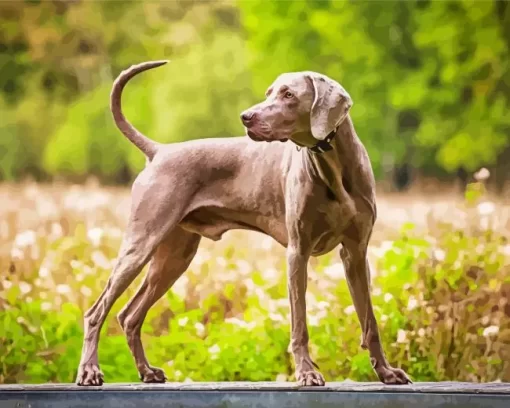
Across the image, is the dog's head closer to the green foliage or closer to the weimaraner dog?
the weimaraner dog

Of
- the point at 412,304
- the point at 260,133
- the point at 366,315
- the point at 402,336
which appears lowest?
the point at 402,336

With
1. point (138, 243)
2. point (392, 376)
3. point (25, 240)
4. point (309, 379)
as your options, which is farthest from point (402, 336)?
point (25, 240)

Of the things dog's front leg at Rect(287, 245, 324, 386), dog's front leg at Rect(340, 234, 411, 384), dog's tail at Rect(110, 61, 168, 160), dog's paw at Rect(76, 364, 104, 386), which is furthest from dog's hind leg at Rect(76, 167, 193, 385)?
dog's front leg at Rect(340, 234, 411, 384)

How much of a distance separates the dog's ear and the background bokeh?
1.42m

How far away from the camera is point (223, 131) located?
4.56 meters

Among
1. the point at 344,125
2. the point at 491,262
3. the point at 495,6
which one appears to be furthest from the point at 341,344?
the point at 495,6

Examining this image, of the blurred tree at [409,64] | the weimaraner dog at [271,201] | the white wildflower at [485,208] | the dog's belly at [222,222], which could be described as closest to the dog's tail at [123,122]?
the weimaraner dog at [271,201]

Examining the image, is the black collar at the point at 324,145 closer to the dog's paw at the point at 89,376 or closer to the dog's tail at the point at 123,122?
the dog's tail at the point at 123,122

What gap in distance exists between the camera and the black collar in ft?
9.02

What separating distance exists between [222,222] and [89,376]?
690mm

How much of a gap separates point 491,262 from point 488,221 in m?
0.25

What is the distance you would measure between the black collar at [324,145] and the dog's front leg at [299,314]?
12.5 inches

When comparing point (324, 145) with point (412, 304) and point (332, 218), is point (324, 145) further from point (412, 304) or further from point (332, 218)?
point (412, 304)

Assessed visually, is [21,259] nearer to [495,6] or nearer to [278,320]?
[278,320]
